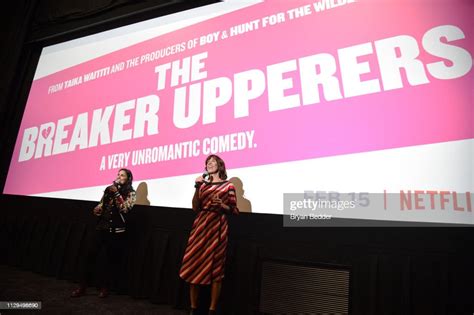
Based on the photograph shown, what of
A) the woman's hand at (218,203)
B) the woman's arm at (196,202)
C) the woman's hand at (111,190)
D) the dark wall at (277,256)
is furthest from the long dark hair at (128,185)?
the woman's hand at (218,203)

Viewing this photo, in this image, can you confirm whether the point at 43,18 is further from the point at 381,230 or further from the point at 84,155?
the point at 381,230

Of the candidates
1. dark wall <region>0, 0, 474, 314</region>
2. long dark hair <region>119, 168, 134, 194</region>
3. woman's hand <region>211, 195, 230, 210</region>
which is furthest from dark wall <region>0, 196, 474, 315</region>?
woman's hand <region>211, 195, 230, 210</region>

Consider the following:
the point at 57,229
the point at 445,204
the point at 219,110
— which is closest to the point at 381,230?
the point at 445,204

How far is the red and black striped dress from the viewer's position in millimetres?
2080

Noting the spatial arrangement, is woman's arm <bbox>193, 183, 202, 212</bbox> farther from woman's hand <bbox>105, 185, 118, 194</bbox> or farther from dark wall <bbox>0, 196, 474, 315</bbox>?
woman's hand <bbox>105, 185, 118, 194</bbox>

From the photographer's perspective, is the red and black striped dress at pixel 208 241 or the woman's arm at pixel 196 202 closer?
the red and black striped dress at pixel 208 241

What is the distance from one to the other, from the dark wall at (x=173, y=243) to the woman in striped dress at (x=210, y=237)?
333 millimetres

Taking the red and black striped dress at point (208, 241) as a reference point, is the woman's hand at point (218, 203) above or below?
above

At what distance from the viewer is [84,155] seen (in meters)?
3.33

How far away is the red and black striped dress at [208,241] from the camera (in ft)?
6.82

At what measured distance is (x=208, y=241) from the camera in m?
2.12

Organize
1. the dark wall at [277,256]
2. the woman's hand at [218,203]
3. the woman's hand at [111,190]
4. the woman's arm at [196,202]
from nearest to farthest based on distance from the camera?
the dark wall at [277,256] < the woman's hand at [218,203] < the woman's arm at [196,202] < the woman's hand at [111,190]

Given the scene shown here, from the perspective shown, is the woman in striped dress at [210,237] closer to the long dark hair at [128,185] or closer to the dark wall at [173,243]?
the dark wall at [173,243]

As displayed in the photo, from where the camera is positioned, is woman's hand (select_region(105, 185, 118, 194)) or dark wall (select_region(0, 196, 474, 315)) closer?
dark wall (select_region(0, 196, 474, 315))
